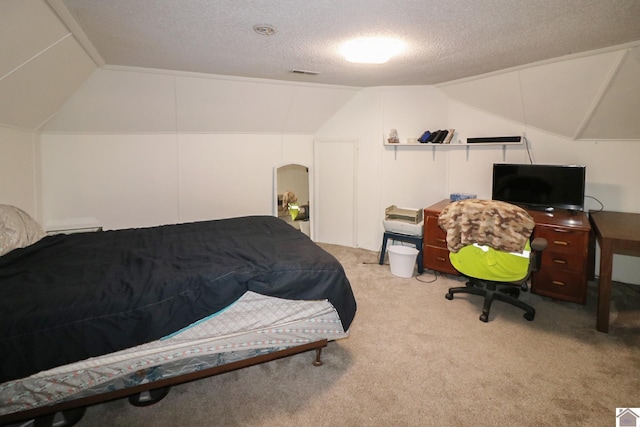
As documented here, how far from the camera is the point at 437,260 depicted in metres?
3.77

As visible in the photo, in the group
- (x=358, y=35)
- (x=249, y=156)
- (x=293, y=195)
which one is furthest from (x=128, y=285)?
(x=293, y=195)

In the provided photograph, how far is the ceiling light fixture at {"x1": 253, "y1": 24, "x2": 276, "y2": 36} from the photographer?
229cm

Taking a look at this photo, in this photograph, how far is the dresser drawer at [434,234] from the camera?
3688mm

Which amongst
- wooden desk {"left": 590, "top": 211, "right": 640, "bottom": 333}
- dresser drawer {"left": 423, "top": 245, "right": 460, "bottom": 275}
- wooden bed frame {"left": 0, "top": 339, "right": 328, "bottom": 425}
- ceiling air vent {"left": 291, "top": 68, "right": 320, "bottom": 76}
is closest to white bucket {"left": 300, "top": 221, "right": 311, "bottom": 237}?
dresser drawer {"left": 423, "top": 245, "right": 460, "bottom": 275}

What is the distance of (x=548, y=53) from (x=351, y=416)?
313 cm

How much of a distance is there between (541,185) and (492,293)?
134cm

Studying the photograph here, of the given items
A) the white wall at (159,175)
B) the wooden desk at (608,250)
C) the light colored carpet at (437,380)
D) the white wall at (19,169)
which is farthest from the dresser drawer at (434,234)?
the white wall at (19,169)

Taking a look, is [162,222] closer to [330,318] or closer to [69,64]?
[69,64]

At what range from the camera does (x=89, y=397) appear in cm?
177

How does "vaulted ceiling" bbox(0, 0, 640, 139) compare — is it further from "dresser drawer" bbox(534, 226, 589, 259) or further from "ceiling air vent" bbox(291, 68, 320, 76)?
"dresser drawer" bbox(534, 226, 589, 259)

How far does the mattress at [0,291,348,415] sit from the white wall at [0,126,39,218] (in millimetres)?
1871

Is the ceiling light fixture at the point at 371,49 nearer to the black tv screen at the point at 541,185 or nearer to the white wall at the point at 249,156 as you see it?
the white wall at the point at 249,156

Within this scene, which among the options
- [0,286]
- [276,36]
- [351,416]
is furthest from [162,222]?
[351,416]

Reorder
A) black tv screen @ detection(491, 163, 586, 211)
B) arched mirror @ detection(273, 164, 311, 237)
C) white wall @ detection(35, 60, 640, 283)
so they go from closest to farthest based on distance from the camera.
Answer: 1. black tv screen @ detection(491, 163, 586, 211)
2. white wall @ detection(35, 60, 640, 283)
3. arched mirror @ detection(273, 164, 311, 237)
